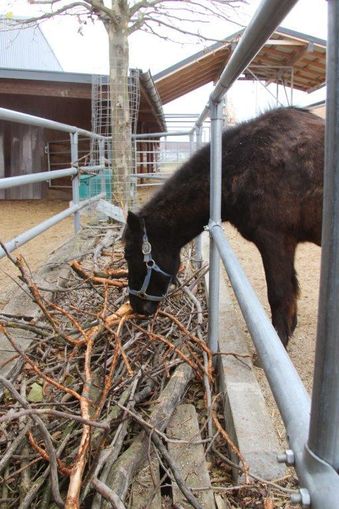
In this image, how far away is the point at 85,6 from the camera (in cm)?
901

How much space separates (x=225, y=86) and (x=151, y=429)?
1.58 meters

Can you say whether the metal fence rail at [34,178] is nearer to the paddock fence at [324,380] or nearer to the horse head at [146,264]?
the horse head at [146,264]

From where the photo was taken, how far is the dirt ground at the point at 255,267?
323 cm

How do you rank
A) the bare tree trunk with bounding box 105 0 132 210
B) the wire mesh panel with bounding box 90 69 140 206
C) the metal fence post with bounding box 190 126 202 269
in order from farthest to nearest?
the wire mesh panel with bounding box 90 69 140 206
the bare tree trunk with bounding box 105 0 132 210
the metal fence post with bounding box 190 126 202 269

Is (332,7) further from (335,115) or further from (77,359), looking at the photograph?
(77,359)

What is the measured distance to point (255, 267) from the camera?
5.48m

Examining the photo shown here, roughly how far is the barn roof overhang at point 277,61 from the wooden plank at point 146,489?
941cm

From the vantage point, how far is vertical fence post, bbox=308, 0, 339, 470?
512mm

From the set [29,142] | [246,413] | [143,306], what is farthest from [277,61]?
[246,413]

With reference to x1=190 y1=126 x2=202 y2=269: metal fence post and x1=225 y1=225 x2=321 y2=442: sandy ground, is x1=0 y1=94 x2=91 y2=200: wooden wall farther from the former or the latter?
x1=190 y1=126 x2=202 y2=269: metal fence post

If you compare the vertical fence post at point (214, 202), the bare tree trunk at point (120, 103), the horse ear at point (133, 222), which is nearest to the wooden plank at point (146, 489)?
the vertical fence post at point (214, 202)

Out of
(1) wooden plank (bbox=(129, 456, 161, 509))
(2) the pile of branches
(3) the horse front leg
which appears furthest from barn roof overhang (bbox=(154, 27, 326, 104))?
(1) wooden plank (bbox=(129, 456, 161, 509))

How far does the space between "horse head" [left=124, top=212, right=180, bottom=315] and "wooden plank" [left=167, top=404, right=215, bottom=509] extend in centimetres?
97

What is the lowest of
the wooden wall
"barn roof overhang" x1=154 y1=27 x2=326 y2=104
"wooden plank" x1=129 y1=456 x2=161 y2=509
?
"wooden plank" x1=129 y1=456 x2=161 y2=509
